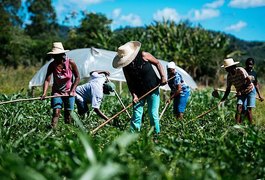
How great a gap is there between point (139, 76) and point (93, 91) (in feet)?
6.61

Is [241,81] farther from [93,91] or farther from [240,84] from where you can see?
[93,91]

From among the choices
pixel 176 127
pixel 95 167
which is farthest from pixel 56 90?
pixel 95 167

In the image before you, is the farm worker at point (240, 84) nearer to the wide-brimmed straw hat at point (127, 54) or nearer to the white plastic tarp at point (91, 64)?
the wide-brimmed straw hat at point (127, 54)

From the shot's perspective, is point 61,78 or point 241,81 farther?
point 241,81

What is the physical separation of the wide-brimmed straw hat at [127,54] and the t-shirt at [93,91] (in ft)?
5.65

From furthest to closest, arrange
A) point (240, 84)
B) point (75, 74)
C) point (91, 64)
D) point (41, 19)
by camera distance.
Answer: point (41, 19)
point (91, 64)
point (240, 84)
point (75, 74)

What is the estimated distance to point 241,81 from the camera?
905 centimetres

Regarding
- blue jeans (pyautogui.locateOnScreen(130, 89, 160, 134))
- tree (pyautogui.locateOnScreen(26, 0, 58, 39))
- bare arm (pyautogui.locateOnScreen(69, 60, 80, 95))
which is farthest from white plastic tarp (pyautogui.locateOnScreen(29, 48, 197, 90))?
tree (pyautogui.locateOnScreen(26, 0, 58, 39))

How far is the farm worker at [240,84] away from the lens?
29.5 ft

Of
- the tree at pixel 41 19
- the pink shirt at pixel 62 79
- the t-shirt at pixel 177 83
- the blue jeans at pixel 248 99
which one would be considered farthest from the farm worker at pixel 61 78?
the tree at pixel 41 19

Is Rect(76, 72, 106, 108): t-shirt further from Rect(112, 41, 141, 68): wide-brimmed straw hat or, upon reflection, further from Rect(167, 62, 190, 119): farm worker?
Rect(112, 41, 141, 68): wide-brimmed straw hat

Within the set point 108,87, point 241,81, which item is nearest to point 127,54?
point 108,87

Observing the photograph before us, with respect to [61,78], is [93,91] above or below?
below

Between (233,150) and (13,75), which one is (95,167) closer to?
(233,150)
